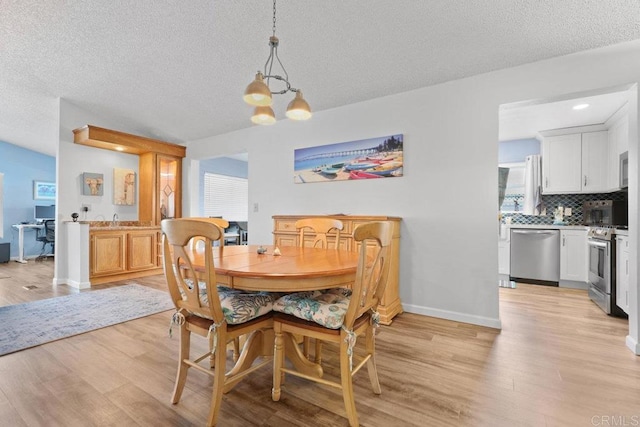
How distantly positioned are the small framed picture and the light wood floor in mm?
6715

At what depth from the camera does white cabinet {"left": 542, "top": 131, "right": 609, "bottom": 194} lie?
427 centimetres

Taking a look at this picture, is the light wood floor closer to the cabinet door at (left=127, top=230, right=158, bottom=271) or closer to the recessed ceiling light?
the cabinet door at (left=127, top=230, right=158, bottom=271)

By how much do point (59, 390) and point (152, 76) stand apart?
11.5 ft

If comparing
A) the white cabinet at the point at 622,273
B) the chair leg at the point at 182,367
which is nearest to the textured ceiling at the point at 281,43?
the white cabinet at the point at 622,273

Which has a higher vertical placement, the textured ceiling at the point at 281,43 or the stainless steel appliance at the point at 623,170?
the textured ceiling at the point at 281,43

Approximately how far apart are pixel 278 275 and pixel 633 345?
2.89 meters

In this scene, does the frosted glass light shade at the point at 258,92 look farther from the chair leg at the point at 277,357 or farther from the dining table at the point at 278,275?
the chair leg at the point at 277,357

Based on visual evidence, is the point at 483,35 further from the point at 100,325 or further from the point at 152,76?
the point at 100,325

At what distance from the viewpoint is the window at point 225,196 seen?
7035 mm

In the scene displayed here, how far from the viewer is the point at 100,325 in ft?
9.30

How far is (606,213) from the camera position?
3.56 m

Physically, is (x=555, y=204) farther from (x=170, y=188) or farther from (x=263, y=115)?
(x=170, y=188)

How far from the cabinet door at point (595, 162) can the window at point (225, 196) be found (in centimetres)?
608

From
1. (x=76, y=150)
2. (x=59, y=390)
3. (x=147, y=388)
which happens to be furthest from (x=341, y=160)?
(x=76, y=150)
